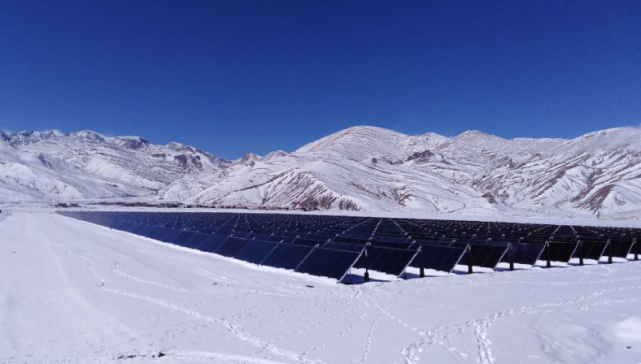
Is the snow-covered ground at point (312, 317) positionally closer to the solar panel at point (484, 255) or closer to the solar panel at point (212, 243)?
the solar panel at point (484, 255)

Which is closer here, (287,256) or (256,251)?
(287,256)

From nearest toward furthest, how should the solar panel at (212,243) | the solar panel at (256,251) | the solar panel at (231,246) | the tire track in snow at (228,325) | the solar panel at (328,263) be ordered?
the tire track in snow at (228,325)
the solar panel at (328,263)
the solar panel at (256,251)
the solar panel at (231,246)
the solar panel at (212,243)

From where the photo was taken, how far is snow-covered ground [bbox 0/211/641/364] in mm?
8688

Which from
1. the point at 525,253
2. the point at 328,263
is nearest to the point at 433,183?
the point at 525,253

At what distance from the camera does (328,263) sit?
1706 centimetres

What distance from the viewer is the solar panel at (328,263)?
1634 cm

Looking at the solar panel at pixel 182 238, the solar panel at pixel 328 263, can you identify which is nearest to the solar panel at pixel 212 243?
the solar panel at pixel 182 238

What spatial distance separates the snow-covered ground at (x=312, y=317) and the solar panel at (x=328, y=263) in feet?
1.66

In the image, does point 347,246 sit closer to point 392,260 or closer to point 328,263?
point 328,263

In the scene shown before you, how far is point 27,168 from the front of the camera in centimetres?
17788

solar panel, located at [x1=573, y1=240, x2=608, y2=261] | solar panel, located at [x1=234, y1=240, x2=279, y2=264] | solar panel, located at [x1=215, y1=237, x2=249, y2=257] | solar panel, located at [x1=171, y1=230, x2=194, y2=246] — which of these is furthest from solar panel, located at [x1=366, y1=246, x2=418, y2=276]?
solar panel, located at [x1=171, y1=230, x2=194, y2=246]

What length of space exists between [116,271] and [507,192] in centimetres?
11472

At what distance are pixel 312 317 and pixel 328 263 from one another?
5602mm

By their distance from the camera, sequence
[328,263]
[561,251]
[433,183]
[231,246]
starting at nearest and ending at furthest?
[328,263] → [561,251] → [231,246] → [433,183]
